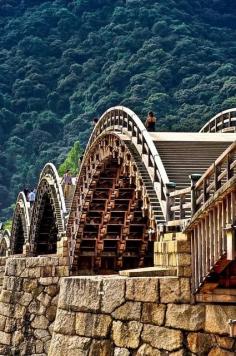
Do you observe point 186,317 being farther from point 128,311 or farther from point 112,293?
point 112,293

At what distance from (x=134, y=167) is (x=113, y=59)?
296ft

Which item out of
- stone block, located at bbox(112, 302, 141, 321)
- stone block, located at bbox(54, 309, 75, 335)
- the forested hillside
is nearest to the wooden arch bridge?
stone block, located at bbox(112, 302, 141, 321)

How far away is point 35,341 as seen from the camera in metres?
27.3

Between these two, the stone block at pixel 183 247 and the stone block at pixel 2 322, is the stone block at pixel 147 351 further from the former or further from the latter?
the stone block at pixel 2 322

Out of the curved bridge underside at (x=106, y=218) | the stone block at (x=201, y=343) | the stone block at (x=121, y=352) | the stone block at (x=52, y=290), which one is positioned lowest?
the stone block at (x=121, y=352)

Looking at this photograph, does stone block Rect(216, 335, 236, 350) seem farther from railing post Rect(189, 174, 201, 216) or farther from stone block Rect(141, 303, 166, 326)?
railing post Rect(189, 174, 201, 216)

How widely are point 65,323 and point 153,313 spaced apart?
74.5 inches

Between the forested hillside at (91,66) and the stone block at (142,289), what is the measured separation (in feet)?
242

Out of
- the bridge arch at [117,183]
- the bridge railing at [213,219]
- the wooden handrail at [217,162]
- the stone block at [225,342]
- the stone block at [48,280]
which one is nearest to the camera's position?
the bridge railing at [213,219]

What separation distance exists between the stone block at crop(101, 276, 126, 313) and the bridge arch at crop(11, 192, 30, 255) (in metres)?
31.4

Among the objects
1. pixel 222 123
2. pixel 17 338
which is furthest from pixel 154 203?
pixel 17 338

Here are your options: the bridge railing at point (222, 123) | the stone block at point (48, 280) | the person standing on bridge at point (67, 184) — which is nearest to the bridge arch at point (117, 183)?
the stone block at point (48, 280)

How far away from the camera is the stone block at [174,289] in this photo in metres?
12.0

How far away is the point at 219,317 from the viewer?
11.5 m
